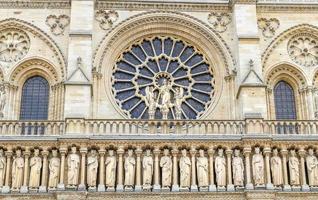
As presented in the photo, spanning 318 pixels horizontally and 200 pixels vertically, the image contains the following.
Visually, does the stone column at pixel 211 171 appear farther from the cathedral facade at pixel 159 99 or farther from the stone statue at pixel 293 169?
the stone statue at pixel 293 169

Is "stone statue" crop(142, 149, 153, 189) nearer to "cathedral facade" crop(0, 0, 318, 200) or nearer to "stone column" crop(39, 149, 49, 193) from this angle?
"cathedral facade" crop(0, 0, 318, 200)

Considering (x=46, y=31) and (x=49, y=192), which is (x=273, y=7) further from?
(x=49, y=192)

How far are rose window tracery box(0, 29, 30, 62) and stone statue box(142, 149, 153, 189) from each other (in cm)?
581

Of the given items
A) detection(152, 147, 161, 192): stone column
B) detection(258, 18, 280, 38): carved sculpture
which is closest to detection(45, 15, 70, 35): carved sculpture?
detection(152, 147, 161, 192): stone column

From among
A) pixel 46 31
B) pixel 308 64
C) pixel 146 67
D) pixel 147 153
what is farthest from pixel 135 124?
pixel 308 64

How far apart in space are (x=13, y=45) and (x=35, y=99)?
1.99 m

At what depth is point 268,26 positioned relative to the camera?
22391mm

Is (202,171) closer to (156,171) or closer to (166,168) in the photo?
(166,168)

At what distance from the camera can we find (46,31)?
21.8 metres

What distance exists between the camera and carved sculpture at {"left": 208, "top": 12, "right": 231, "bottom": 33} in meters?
22.2

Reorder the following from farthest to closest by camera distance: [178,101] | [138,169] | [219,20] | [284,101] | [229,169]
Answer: [219,20], [284,101], [178,101], [229,169], [138,169]

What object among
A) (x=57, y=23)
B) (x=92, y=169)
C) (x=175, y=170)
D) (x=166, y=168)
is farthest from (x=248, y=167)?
(x=57, y=23)

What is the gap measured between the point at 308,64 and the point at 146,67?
5393 mm

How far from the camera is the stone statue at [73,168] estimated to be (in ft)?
60.4
